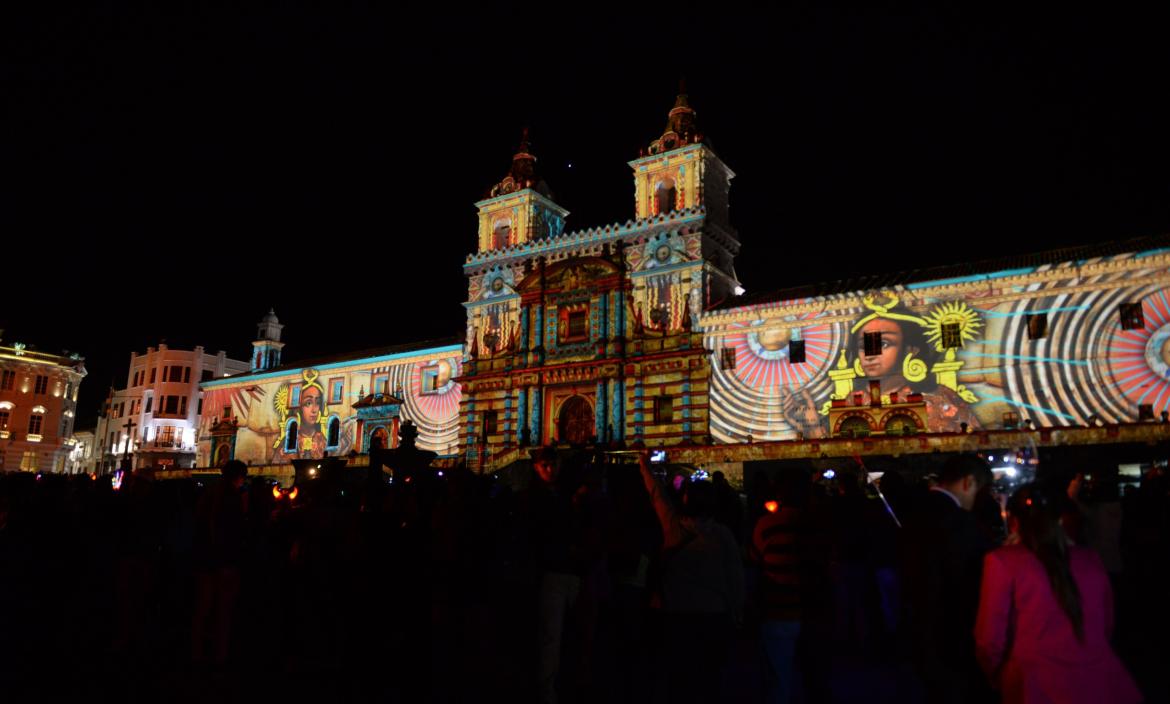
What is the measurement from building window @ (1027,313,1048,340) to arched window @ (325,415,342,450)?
32576 millimetres

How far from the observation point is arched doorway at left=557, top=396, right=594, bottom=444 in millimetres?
34906

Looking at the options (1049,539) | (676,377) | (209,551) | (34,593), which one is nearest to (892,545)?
(1049,539)

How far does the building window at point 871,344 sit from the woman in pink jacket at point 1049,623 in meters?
25.7

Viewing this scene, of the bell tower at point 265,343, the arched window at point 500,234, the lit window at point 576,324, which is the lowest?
the lit window at point 576,324

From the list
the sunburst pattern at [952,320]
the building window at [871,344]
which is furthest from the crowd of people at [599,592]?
the building window at [871,344]

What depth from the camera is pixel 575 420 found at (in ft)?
116

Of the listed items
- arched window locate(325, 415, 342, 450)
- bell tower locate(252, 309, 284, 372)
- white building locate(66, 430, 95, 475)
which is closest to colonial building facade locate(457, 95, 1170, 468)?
arched window locate(325, 415, 342, 450)

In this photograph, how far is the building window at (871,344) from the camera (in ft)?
94.4

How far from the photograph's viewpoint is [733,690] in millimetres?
7980

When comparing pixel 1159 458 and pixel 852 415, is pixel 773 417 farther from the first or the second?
pixel 1159 458

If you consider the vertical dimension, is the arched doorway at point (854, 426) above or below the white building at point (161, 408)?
below

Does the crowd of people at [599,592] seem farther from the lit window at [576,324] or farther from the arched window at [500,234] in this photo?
the arched window at [500,234]

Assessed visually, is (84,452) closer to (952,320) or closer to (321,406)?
(321,406)

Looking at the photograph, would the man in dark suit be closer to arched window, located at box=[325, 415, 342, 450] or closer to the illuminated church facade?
the illuminated church facade
